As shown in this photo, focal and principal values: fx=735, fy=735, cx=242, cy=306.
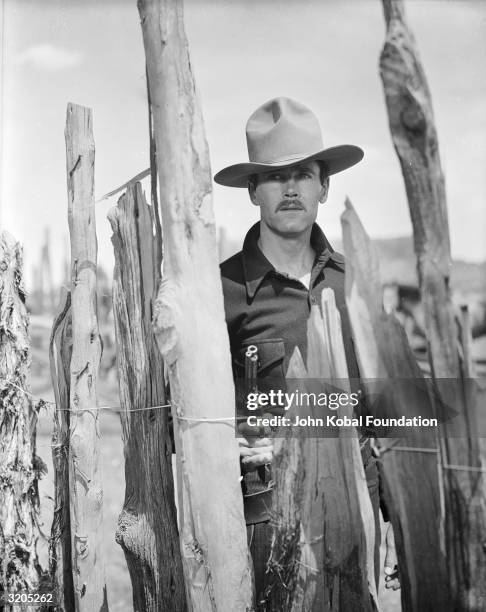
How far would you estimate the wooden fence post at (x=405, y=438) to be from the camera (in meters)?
2.16

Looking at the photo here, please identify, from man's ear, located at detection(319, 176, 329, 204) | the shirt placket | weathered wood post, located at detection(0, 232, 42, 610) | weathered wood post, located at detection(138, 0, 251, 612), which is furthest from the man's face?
weathered wood post, located at detection(0, 232, 42, 610)

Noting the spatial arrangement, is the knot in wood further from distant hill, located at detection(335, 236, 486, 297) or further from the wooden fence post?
distant hill, located at detection(335, 236, 486, 297)

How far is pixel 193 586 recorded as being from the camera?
90.8 inches

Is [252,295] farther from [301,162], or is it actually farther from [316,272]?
[301,162]

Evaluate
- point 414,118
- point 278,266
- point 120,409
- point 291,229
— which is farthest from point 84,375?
point 414,118

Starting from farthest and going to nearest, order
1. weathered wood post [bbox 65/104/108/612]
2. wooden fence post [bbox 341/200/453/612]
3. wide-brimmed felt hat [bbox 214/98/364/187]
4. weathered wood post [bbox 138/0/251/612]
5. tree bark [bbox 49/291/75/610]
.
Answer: tree bark [bbox 49/291/75/610] < weathered wood post [bbox 65/104/108/612] < wide-brimmed felt hat [bbox 214/98/364/187] < weathered wood post [bbox 138/0/251/612] < wooden fence post [bbox 341/200/453/612]

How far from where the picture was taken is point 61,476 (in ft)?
9.00

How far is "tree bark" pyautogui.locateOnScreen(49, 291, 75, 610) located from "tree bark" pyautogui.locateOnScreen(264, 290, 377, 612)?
88cm

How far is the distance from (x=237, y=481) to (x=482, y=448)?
74 cm

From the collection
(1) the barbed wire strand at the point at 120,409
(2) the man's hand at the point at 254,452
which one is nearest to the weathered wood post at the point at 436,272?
(2) the man's hand at the point at 254,452

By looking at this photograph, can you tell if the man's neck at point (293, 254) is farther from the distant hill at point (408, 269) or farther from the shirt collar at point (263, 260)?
the distant hill at point (408, 269)

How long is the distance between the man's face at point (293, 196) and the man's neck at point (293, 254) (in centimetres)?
2

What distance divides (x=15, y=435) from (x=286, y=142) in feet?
4.87

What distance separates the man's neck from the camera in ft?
8.09
